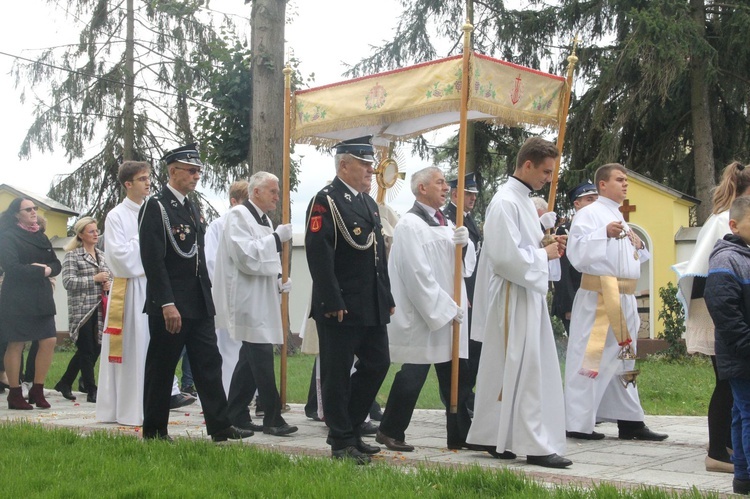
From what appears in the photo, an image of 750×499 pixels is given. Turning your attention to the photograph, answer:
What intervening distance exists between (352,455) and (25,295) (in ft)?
16.5

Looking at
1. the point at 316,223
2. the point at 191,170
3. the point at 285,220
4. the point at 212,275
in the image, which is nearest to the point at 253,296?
the point at 285,220

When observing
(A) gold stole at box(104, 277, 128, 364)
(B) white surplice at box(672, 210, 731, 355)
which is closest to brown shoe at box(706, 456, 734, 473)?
(B) white surplice at box(672, 210, 731, 355)

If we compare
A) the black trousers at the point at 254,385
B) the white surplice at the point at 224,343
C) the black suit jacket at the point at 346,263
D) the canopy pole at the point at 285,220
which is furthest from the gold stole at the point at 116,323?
the black suit jacket at the point at 346,263

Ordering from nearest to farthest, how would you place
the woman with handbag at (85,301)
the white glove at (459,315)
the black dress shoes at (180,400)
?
the white glove at (459,315), the black dress shoes at (180,400), the woman with handbag at (85,301)

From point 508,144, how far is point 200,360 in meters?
16.0

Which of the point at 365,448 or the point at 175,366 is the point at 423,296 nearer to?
the point at 365,448

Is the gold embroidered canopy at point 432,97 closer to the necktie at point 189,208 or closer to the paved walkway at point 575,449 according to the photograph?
the necktie at point 189,208

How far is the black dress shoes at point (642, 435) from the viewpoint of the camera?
23.6 feet

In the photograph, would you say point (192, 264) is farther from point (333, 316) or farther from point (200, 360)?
point (333, 316)

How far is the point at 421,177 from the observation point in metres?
7.09

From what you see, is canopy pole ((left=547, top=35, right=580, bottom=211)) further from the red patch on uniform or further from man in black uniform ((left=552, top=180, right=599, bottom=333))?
the red patch on uniform

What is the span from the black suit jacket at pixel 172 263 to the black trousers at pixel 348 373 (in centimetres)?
102

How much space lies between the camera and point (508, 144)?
72.0ft

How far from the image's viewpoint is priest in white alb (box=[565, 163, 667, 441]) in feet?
24.0
